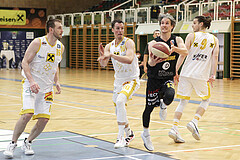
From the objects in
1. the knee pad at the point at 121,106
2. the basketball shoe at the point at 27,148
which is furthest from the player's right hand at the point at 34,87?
the knee pad at the point at 121,106

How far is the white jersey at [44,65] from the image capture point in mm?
4996

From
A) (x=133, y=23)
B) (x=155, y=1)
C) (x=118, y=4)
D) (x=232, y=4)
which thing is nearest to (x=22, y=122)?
(x=232, y=4)

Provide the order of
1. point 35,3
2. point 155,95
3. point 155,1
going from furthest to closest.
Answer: point 35,3, point 155,1, point 155,95

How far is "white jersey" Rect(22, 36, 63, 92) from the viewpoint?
5.00 metres

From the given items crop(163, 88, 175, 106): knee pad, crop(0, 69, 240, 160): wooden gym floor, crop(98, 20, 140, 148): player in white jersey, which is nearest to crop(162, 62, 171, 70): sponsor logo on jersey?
crop(163, 88, 175, 106): knee pad

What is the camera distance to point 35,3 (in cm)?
2833

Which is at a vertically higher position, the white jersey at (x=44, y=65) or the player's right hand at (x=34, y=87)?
the white jersey at (x=44, y=65)

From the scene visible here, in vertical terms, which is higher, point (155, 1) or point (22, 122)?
point (155, 1)

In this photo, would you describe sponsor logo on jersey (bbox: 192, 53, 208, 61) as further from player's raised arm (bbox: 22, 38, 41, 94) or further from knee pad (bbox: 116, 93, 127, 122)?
player's raised arm (bbox: 22, 38, 41, 94)

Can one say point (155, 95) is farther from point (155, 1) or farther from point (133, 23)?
point (155, 1)

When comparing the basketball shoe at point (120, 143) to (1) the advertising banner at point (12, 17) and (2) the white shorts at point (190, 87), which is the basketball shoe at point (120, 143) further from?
(1) the advertising banner at point (12, 17)

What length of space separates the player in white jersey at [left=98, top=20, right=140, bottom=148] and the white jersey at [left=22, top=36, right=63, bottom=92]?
0.62 metres

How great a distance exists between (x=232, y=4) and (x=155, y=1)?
6913 mm

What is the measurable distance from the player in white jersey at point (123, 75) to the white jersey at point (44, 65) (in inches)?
24.5
